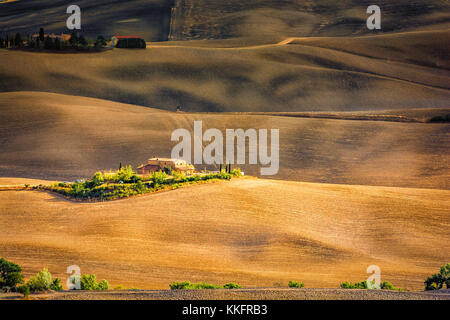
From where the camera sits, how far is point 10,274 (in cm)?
2231

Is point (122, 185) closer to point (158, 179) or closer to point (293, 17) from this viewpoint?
point (158, 179)

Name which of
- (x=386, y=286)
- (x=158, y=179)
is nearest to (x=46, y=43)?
(x=158, y=179)

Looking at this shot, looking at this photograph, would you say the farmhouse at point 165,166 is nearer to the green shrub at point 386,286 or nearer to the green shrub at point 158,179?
the green shrub at point 158,179

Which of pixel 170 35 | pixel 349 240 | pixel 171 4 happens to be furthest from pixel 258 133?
pixel 171 4

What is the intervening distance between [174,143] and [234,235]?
84.3ft

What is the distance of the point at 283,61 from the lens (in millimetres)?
92312

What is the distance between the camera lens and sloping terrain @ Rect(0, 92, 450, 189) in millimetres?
48188

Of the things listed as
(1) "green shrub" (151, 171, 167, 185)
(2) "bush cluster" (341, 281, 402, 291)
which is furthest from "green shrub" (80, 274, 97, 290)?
(1) "green shrub" (151, 171, 167, 185)

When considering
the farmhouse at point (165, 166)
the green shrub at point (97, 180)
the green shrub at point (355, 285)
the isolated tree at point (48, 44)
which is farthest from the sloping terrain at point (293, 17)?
the green shrub at point (355, 285)

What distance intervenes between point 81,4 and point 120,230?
409 ft

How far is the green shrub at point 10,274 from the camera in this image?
73.0 ft

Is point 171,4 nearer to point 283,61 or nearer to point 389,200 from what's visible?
point 283,61

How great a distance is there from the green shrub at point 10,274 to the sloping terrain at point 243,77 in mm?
51806

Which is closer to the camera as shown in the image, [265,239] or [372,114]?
[265,239]
